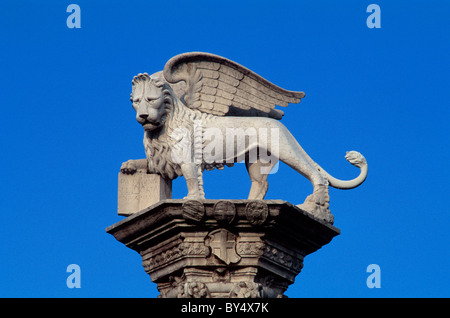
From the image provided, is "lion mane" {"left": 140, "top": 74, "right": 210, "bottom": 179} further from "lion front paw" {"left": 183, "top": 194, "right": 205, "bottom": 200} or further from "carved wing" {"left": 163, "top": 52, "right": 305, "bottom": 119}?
"lion front paw" {"left": 183, "top": 194, "right": 205, "bottom": 200}

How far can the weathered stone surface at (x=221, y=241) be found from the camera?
27891mm

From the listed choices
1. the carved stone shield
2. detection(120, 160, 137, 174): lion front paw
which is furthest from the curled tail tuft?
detection(120, 160, 137, 174): lion front paw

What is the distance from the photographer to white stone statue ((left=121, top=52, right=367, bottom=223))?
2888 cm

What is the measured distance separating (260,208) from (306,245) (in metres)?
1.78

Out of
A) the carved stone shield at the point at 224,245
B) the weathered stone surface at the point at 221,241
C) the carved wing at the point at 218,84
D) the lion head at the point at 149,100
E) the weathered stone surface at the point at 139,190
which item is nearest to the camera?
the weathered stone surface at the point at 221,241

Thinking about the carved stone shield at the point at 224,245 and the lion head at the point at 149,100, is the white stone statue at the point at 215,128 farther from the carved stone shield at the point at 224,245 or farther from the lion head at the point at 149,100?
the carved stone shield at the point at 224,245

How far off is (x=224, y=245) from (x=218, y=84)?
3250mm

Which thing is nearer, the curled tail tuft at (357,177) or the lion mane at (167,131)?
the lion mane at (167,131)

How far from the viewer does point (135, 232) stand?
28.8 meters

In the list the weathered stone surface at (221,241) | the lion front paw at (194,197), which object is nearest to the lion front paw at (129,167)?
the weathered stone surface at (221,241)

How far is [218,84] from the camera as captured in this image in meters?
29.5
